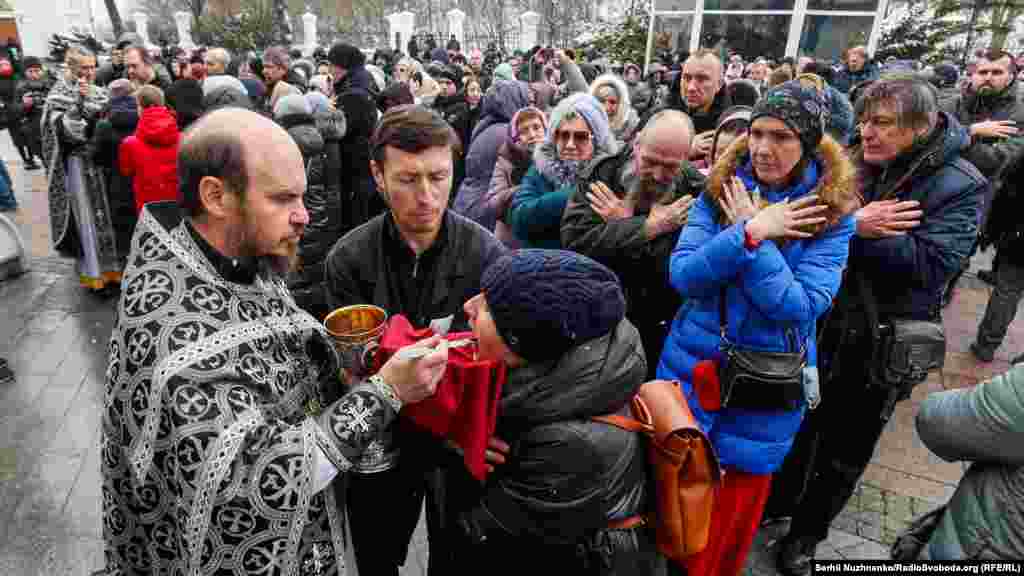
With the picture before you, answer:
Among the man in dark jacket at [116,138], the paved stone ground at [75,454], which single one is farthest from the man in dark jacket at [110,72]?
the paved stone ground at [75,454]

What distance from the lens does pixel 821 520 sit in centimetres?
286

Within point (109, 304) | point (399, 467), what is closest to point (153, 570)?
point (399, 467)

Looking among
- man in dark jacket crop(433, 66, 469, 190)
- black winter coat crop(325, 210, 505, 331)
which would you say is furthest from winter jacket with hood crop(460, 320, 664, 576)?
man in dark jacket crop(433, 66, 469, 190)

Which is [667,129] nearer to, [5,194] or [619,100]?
[619,100]

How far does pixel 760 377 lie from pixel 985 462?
2.35ft

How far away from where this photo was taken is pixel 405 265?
86.4 inches

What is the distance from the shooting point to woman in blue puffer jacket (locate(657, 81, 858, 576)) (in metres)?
2.07

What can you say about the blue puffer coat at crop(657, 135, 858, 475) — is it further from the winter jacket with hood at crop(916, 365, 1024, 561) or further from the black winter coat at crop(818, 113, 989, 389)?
the winter jacket with hood at crop(916, 365, 1024, 561)

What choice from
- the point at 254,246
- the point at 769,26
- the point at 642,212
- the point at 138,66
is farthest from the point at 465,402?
the point at 769,26

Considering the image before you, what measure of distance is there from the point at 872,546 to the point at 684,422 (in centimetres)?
237

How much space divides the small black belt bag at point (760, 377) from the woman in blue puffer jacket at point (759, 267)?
0.03 m

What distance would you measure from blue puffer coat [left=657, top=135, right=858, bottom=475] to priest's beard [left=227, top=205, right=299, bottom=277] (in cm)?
140

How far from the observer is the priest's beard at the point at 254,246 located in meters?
1.44

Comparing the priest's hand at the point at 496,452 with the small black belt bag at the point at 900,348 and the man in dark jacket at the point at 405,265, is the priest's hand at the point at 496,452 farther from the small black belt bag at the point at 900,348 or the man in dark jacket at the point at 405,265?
the small black belt bag at the point at 900,348
